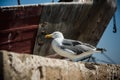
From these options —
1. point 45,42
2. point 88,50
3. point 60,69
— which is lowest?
point 45,42

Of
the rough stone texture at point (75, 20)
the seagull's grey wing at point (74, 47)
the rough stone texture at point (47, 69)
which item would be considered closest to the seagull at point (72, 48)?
the seagull's grey wing at point (74, 47)

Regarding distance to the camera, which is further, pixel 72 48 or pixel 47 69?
pixel 72 48

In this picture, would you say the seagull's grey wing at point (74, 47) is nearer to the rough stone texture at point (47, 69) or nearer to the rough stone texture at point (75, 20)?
the rough stone texture at point (75, 20)

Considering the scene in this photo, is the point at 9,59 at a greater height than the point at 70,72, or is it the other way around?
the point at 9,59

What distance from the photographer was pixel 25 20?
16.5 ft

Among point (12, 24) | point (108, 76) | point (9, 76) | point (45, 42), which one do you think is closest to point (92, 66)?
point (108, 76)

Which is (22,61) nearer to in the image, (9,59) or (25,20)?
(9,59)

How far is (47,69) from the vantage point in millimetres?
1870

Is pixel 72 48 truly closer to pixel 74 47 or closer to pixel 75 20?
pixel 74 47

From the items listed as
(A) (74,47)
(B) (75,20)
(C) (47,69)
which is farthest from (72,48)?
(C) (47,69)

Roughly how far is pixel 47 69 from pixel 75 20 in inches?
167

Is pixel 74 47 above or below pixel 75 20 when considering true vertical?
above

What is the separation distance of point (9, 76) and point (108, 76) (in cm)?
88

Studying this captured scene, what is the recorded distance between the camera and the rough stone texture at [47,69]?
1620 mm
